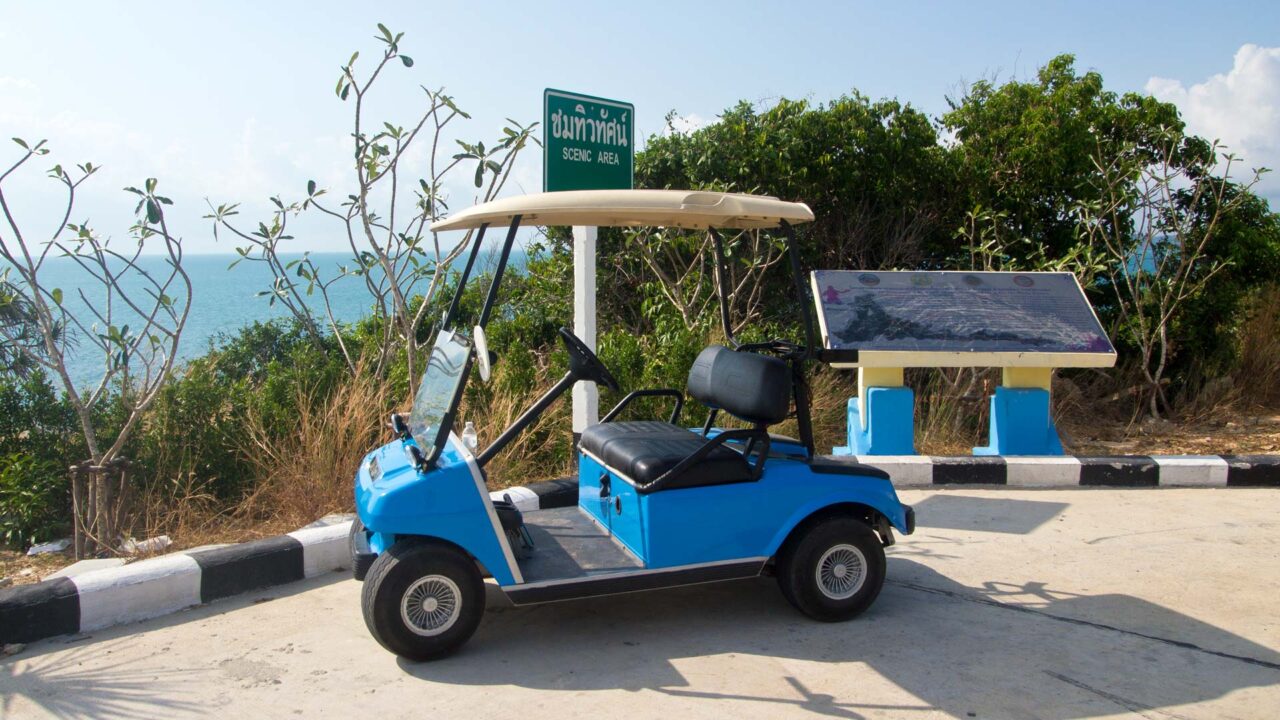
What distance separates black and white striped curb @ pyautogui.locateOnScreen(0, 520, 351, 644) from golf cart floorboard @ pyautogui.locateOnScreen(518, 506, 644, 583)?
105cm

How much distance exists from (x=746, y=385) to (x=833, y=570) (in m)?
0.82

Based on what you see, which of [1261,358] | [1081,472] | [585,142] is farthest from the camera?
[1261,358]

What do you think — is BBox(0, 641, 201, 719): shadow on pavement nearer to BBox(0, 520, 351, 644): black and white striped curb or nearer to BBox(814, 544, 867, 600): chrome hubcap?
BBox(0, 520, 351, 644): black and white striped curb

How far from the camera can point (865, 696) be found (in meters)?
3.29

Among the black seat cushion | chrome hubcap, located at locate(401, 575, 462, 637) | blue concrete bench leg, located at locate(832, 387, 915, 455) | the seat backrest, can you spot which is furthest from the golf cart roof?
blue concrete bench leg, located at locate(832, 387, 915, 455)

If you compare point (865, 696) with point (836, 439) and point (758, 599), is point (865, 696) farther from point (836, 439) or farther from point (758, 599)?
point (836, 439)

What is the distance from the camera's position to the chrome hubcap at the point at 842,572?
395 centimetres

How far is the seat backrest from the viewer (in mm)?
3916

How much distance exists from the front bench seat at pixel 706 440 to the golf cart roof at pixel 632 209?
1.94 feet

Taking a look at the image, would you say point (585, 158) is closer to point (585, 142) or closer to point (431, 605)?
point (585, 142)

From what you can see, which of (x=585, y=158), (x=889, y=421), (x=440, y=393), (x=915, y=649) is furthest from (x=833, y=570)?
(x=585, y=158)

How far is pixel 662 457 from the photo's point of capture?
12.5 feet

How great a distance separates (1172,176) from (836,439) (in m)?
4.04

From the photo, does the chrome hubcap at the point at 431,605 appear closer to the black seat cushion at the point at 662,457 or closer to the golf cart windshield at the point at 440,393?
the golf cart windshield at the point at 440,393
